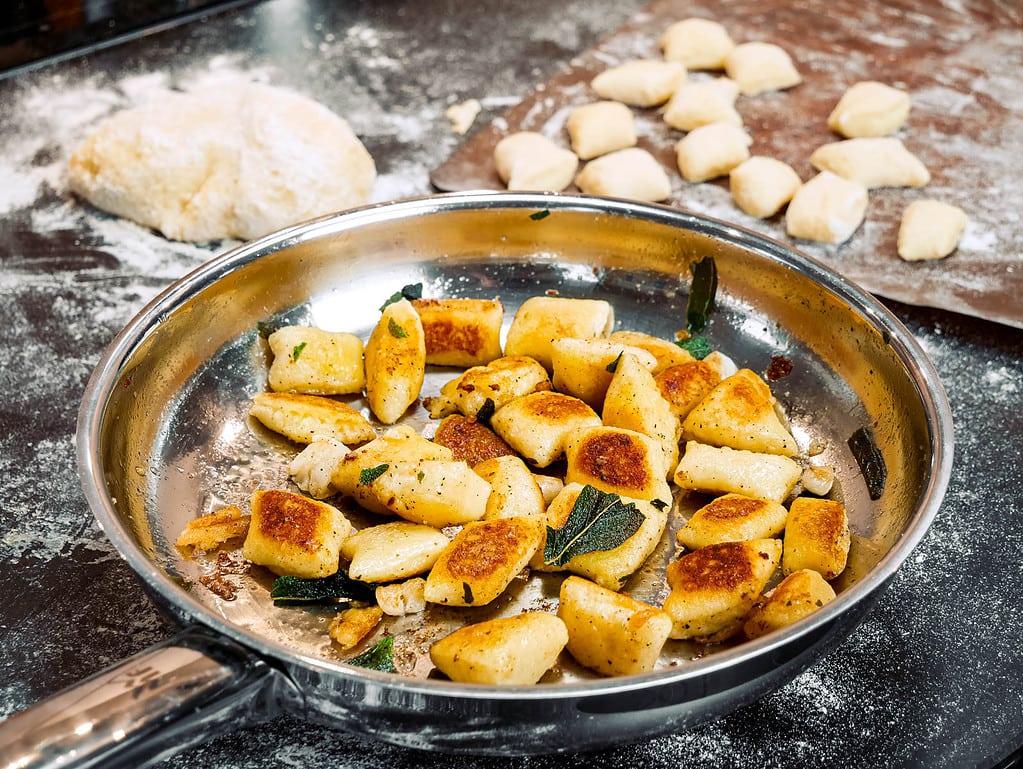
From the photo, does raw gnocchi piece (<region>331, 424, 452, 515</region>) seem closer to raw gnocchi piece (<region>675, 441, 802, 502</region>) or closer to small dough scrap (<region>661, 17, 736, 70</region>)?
raw gnocchi piece (<region>675, 441, 802, 502</region>)

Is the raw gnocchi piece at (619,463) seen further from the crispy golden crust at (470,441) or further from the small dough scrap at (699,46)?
the small dough scrap at (699,46)

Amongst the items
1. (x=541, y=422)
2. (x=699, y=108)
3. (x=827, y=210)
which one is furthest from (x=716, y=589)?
(x=699, y=108)

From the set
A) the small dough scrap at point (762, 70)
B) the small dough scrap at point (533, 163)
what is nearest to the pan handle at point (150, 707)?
the small dough scrap at point (533, 163)

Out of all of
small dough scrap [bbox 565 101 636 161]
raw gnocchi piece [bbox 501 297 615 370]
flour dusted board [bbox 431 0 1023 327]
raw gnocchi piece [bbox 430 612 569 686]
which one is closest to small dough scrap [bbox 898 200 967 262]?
flour dusted board [bbox 431 0 1023 327]

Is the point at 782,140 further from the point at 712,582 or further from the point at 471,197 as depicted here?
the point at 712,582

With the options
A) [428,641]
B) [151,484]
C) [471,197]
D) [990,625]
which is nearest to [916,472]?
[990,625]
